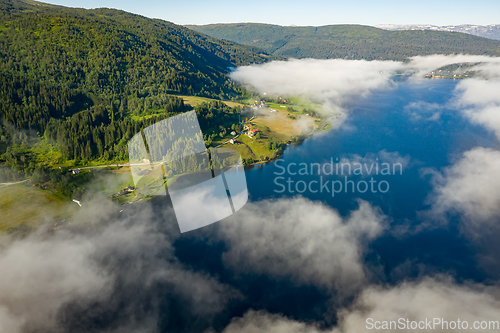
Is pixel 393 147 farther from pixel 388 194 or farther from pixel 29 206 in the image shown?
pixel 29 206

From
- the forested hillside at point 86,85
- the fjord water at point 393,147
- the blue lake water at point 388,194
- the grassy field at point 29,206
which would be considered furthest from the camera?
the forested hillside at point 86,85

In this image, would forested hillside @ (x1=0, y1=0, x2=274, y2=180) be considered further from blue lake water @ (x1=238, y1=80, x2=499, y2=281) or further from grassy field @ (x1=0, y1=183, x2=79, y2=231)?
blue lake water @ (x1=238, y1=80, x2=499, y2=281)

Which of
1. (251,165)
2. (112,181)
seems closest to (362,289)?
(251,165)

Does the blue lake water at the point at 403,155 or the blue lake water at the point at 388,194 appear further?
the blue lake water at the point at 403,155

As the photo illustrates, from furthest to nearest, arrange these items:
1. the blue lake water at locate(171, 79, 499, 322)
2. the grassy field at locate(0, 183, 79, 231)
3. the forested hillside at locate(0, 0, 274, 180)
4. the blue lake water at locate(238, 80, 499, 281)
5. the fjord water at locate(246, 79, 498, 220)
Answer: the forested hillside at locate(0, 0, 274, 180)
the fjord water at locate(246, 79, 498, 220)
the grassy field at locate(0, 183, 79, 231)
the blue lake water at locate(238, 80, 499, 281)
the blue lake water at locate(171, 79, 499, 322)

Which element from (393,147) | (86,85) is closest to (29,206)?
(86,85)

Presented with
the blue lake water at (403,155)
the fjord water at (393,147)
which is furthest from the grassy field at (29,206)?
the fjord water at (393,147)

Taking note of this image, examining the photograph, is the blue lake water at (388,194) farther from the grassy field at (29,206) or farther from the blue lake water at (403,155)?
the grassy field at (29,206)

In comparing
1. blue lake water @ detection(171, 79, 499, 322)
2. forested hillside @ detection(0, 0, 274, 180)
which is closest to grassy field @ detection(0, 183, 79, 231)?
forested hillside @ detection(0, 0, 274, 180)
